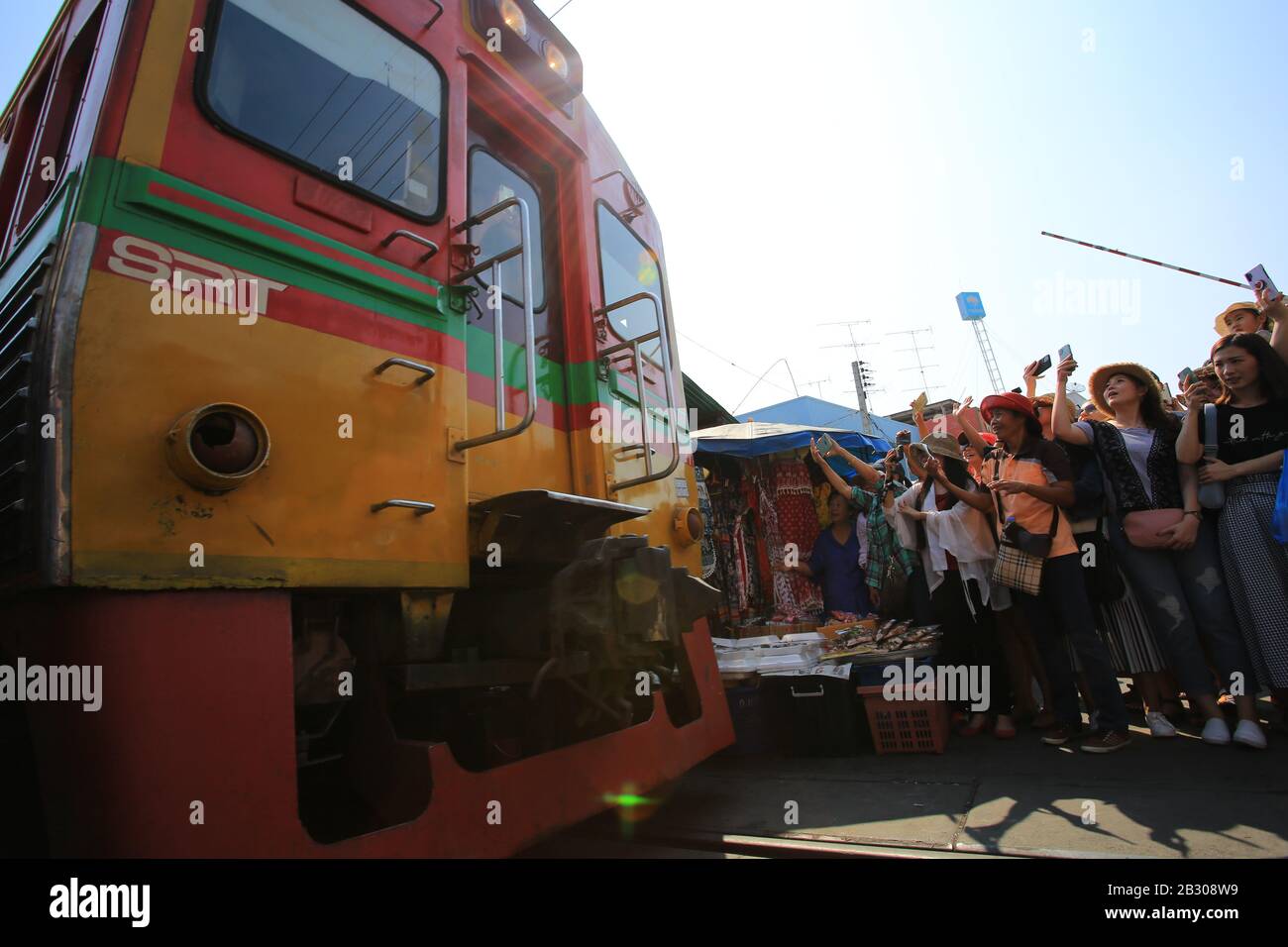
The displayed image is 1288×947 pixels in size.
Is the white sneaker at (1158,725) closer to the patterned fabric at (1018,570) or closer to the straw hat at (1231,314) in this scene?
the patterned fabric at (1018,570)

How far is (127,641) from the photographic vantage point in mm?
1542

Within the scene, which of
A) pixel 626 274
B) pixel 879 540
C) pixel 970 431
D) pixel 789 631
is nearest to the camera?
pixel 626 274

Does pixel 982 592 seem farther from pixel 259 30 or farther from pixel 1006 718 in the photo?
pixel 259 30

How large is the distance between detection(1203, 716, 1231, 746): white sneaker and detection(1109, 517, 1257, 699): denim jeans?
14 cm

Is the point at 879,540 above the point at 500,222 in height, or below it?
below

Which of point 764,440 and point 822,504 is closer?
point 764,440

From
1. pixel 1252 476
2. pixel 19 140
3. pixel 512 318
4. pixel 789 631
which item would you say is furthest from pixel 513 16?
pixel 789 631

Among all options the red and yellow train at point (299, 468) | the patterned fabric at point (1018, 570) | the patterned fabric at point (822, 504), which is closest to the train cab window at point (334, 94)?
the red and yellow train at point (299, 468)

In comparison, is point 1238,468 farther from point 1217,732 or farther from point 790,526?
point 790,526

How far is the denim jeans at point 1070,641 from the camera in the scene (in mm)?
Result: 3512

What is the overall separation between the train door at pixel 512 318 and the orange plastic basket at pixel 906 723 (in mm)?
2244

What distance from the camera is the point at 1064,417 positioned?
391cm

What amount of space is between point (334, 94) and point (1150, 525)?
4.24 m
